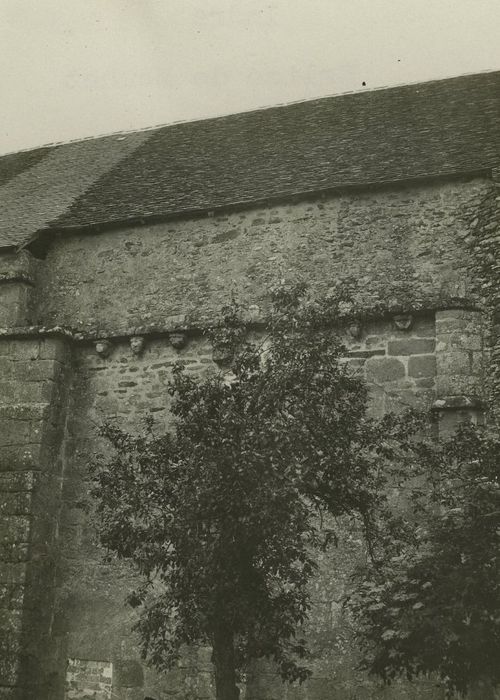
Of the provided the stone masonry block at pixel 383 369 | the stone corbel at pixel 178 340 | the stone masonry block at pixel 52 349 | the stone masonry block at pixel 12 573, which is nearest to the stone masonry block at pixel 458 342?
the stone masonry block at pixel 383 369

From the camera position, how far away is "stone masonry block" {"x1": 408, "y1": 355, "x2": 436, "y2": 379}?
8172 millimetres

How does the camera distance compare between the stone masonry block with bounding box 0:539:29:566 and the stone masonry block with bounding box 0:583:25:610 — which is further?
the stone masonry block with bounding box 0:539:29:566

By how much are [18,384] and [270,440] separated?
4585 mm

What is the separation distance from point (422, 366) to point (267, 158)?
4.35 m

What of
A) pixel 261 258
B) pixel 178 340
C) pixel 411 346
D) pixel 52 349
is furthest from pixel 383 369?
pixel 52 349

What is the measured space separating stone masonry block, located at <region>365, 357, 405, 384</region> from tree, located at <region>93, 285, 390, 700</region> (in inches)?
82.3

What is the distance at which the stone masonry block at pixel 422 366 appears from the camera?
8.17 m

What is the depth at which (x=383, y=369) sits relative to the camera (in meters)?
8.34

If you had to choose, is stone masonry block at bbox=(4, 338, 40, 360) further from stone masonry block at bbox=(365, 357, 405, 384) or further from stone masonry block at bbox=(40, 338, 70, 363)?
stone masonry block at bbox=(365, 357, 405, 384)

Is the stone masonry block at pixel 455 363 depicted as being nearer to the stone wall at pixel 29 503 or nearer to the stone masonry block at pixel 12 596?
the stone wall at pixel 29 503

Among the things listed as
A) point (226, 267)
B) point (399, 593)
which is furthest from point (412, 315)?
point (399, 593)

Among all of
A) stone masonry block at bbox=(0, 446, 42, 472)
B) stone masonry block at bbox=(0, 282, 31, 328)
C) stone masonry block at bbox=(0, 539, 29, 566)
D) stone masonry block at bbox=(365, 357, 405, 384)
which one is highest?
stone masonry block at bbox=(0, 282, 31, 328)

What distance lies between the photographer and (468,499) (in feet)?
19.5

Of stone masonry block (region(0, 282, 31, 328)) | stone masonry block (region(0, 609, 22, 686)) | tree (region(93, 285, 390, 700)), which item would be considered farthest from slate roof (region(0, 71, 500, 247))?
stone masonry block (region(0, 609, 22, 686))
